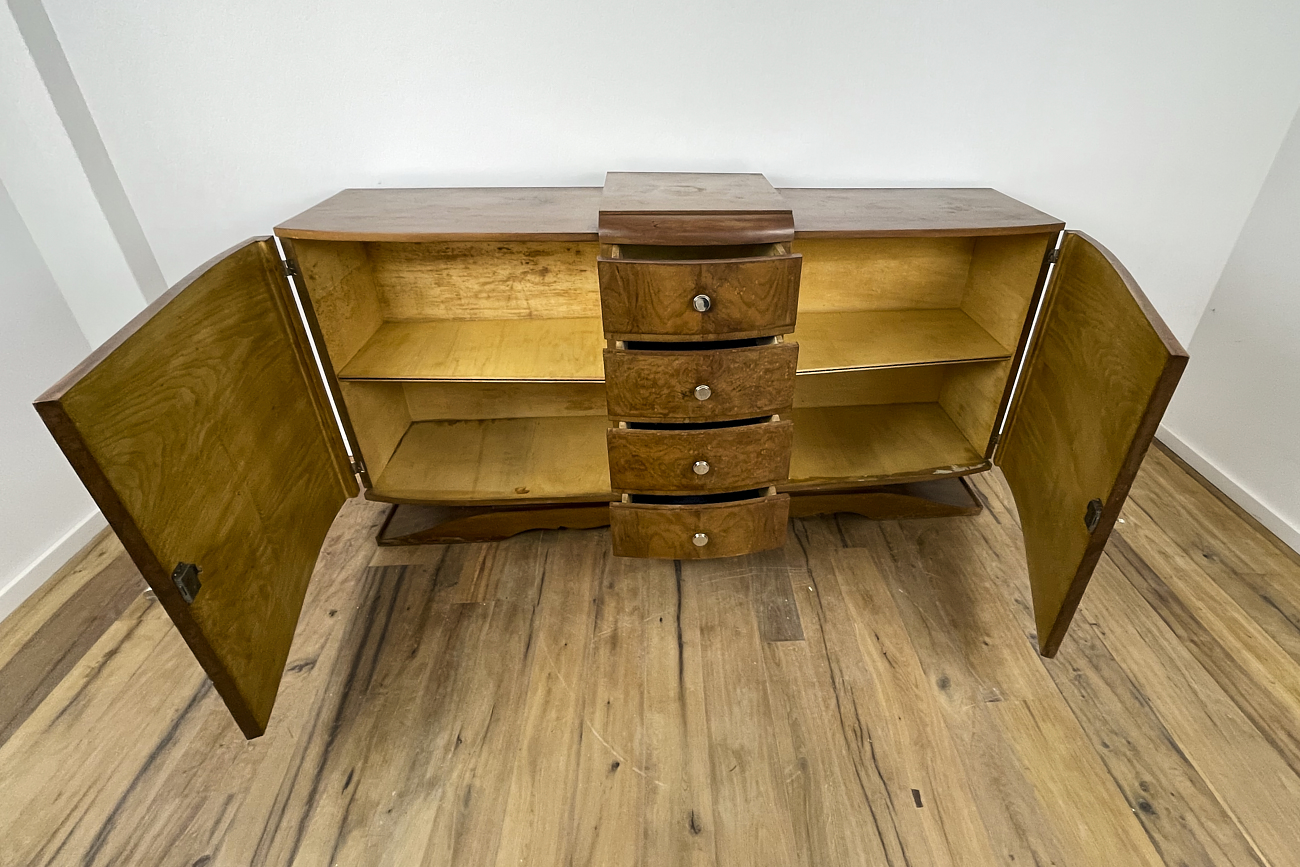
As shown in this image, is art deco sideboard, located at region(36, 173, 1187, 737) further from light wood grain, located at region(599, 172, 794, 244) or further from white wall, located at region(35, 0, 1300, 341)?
white wall, located at region(35, 0, 1300, 341)

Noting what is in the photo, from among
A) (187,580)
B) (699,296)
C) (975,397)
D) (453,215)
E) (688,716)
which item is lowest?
(688,716)

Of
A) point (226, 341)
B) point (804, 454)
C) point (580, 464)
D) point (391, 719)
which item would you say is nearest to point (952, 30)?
point (804, 454)

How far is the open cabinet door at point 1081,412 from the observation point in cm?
90

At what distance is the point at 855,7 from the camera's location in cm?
129

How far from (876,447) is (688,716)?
0.80 m

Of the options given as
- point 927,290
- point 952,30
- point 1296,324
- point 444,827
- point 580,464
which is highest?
point 952,30

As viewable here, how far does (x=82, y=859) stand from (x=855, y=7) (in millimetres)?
2155

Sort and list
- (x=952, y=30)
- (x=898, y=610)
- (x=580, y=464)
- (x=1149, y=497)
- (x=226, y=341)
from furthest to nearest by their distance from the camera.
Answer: (x=1149, y=497) < (x=580, y=464) < (x=898, y=610) < (x=952, y=30) < (x=226, y=341)

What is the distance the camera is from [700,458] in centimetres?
124

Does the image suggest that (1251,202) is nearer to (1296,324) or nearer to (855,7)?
(1296,324)

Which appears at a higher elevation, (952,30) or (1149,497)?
(952,30)

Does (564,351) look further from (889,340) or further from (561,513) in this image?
(889,340)

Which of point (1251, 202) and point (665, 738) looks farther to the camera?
point (1251, 202)

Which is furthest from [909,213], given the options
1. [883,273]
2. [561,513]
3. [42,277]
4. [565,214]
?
[42,277]
